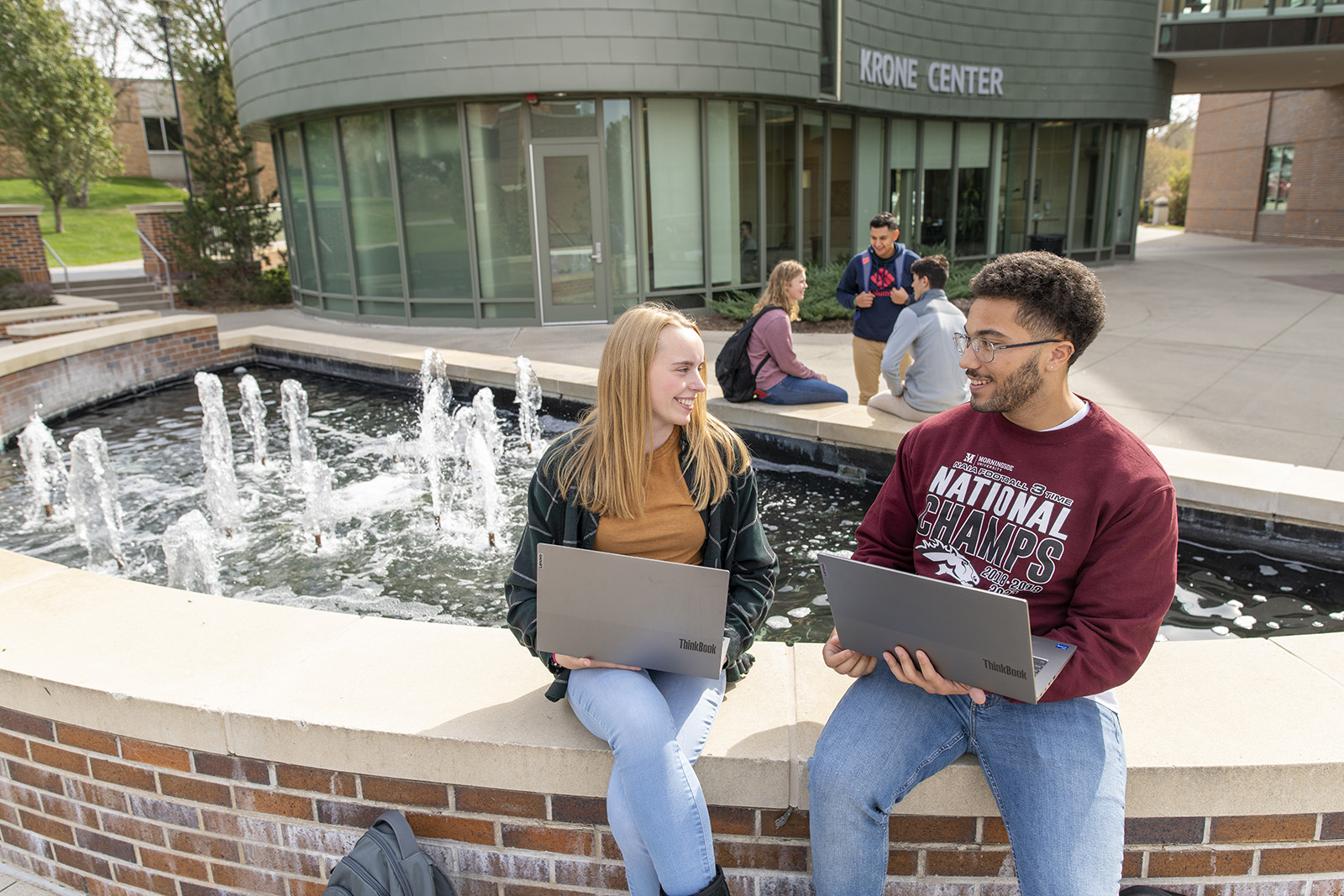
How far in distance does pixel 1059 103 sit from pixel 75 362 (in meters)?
17.1

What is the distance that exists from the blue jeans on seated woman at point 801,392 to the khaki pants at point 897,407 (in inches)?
12.6

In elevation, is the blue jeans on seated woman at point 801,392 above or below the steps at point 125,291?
below

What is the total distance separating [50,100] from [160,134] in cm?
1805

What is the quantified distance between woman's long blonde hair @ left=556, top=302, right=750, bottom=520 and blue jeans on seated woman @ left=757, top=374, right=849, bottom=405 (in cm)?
437

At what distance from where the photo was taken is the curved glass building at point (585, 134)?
11719 mm

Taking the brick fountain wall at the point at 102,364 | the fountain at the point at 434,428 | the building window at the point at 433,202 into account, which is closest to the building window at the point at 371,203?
the building window at the point at 433,202

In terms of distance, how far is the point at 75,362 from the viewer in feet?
31.2

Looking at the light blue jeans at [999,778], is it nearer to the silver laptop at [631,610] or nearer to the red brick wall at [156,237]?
the silver laptop at [631,610]

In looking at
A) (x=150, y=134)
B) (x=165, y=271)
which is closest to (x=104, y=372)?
(x=165, y=271)

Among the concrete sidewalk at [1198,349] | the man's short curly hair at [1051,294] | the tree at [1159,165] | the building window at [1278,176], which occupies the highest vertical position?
the tree at [1159,165]

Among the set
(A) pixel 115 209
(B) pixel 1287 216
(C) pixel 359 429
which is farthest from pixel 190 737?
(A) pixel 115 209

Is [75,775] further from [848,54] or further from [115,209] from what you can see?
[115,209]

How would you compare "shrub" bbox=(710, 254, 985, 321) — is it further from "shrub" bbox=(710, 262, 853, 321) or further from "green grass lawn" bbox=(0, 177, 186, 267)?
"green grass lawn" bbox=(0, 177, 186, 267)

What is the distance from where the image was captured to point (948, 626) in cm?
187
